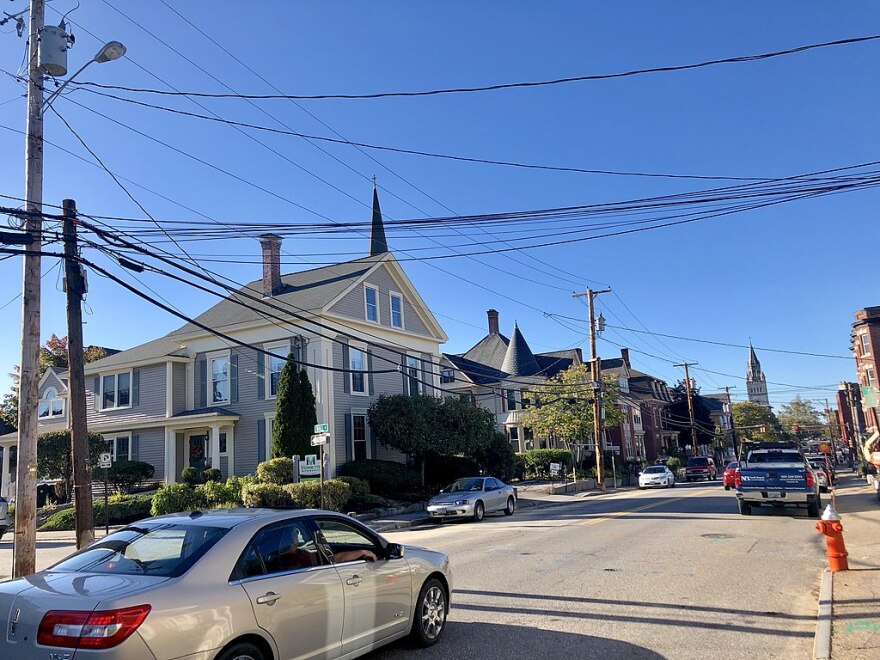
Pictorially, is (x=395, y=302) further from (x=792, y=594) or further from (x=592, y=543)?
(x=792, y=594)

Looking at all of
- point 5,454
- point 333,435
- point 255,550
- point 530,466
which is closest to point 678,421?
point 530,466

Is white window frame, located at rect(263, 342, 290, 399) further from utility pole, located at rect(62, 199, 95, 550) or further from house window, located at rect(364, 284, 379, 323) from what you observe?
utility pole, located at rect(62, 199, 95, 550)

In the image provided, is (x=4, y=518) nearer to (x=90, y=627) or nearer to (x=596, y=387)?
(x=90, y=627)

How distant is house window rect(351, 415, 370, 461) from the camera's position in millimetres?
29464

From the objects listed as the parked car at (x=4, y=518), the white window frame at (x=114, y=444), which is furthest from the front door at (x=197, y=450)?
the parked car at (x=4, y=518)

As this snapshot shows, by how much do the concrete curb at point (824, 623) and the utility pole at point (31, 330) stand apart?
425 inches

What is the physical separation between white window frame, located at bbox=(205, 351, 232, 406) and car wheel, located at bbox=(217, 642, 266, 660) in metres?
27.2

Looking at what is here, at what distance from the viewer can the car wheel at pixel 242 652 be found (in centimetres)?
449

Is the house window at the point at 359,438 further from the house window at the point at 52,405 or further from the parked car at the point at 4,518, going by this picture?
the house window at the point at 52,405

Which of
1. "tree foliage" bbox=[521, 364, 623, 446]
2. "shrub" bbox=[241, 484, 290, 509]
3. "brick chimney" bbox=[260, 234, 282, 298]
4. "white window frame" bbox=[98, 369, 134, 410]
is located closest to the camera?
"shrub" bbox=[241, 484, 290, 509]

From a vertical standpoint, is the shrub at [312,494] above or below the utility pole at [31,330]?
below

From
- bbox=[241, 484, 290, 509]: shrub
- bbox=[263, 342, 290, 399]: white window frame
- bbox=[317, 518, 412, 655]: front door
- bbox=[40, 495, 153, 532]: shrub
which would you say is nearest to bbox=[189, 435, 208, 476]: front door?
bbox=[263, 342, 290, 399]: white window frame

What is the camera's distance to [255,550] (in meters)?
5.05

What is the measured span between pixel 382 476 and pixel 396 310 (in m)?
9.03
